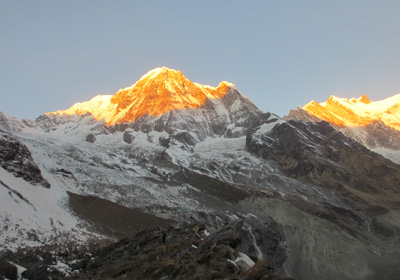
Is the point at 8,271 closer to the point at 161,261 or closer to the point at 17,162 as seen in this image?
the point at 161,261

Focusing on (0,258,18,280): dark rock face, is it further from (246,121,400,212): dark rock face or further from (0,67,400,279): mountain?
(246,121,400,212): dark rock face

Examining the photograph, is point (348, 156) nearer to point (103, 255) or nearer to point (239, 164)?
point (239, 164)

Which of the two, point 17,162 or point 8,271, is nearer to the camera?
point 8,271

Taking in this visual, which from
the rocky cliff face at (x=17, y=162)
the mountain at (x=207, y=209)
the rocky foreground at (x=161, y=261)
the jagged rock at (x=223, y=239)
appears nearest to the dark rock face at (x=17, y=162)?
the rocky cliff face at (x=17, y=162)

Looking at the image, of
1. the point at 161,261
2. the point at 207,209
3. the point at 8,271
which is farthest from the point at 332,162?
the point at 8,271

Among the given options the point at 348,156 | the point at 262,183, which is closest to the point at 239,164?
the point at 262,183

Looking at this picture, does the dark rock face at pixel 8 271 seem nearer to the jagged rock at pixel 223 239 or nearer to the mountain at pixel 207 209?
the mountain at pixel 207 209
